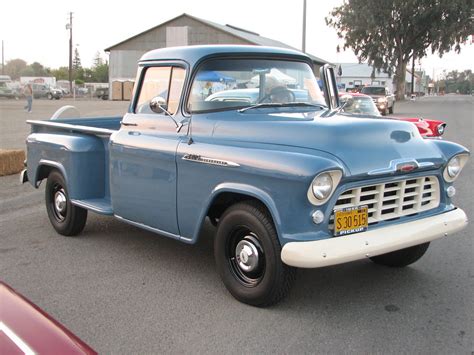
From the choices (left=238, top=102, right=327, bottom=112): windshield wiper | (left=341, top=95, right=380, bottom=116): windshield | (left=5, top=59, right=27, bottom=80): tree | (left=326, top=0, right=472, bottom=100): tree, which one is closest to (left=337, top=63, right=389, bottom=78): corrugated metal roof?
(left=326, top=0, right=472, bottom=100): tree

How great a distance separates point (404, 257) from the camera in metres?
4.57

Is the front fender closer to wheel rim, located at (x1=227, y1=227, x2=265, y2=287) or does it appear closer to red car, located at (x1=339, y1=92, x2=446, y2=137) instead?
wheel rim, located at (x1=227, y1=227, x2=265, y2=287)

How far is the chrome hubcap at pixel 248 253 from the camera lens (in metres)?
3.76

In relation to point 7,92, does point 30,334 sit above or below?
below

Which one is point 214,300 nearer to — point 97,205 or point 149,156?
point 149,156

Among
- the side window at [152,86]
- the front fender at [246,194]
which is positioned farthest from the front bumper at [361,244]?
the side window at [152,86]

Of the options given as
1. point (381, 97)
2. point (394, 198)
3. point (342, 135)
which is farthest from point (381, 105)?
point (342, 135)

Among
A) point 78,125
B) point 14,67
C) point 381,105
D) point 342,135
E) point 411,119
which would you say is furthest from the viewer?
point 14,67

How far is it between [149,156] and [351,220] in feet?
6.08

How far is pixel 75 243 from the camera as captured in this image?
17.9 ft

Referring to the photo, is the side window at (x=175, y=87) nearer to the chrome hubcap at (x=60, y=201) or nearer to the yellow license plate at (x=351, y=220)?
the yellow license plate at (x=351, y=220)

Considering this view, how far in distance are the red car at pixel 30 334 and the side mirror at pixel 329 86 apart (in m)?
3.64

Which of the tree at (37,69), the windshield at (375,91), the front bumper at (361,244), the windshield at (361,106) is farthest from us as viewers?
the tree at (37,69)

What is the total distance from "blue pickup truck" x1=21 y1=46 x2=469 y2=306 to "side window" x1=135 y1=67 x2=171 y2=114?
0.02 metres
